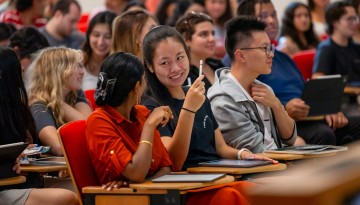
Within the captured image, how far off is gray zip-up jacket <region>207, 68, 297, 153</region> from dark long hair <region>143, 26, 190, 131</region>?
437 millimetres

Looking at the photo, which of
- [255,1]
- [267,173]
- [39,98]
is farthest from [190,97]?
[255,1]

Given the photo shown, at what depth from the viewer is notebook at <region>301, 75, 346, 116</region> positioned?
4.87 metres

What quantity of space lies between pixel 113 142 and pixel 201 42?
2007mm

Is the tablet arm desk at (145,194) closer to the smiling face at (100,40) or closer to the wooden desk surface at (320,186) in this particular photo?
the wooden desk surface at (320,186)

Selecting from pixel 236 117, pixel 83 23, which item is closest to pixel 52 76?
pixel 236 117

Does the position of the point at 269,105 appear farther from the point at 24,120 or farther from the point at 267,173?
the point at 24,120

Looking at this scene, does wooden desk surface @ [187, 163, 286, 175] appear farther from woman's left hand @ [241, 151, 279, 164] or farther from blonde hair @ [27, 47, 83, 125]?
blonde hair @ [27, 47, 83, 125]

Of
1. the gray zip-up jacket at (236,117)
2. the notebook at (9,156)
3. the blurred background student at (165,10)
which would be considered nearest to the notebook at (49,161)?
the notebook at (9,156)

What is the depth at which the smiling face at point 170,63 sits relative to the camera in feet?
11.1

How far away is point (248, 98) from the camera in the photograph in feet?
12.5

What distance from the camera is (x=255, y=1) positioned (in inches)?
206

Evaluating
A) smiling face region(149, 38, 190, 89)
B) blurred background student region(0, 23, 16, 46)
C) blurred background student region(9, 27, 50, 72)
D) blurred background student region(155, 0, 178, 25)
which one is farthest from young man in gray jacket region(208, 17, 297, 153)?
blurred background student region(155, 0, 178, 25)

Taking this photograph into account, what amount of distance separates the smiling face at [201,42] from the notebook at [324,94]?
2.15 ft

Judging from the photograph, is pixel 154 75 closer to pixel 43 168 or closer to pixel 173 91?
pixel 173 91
